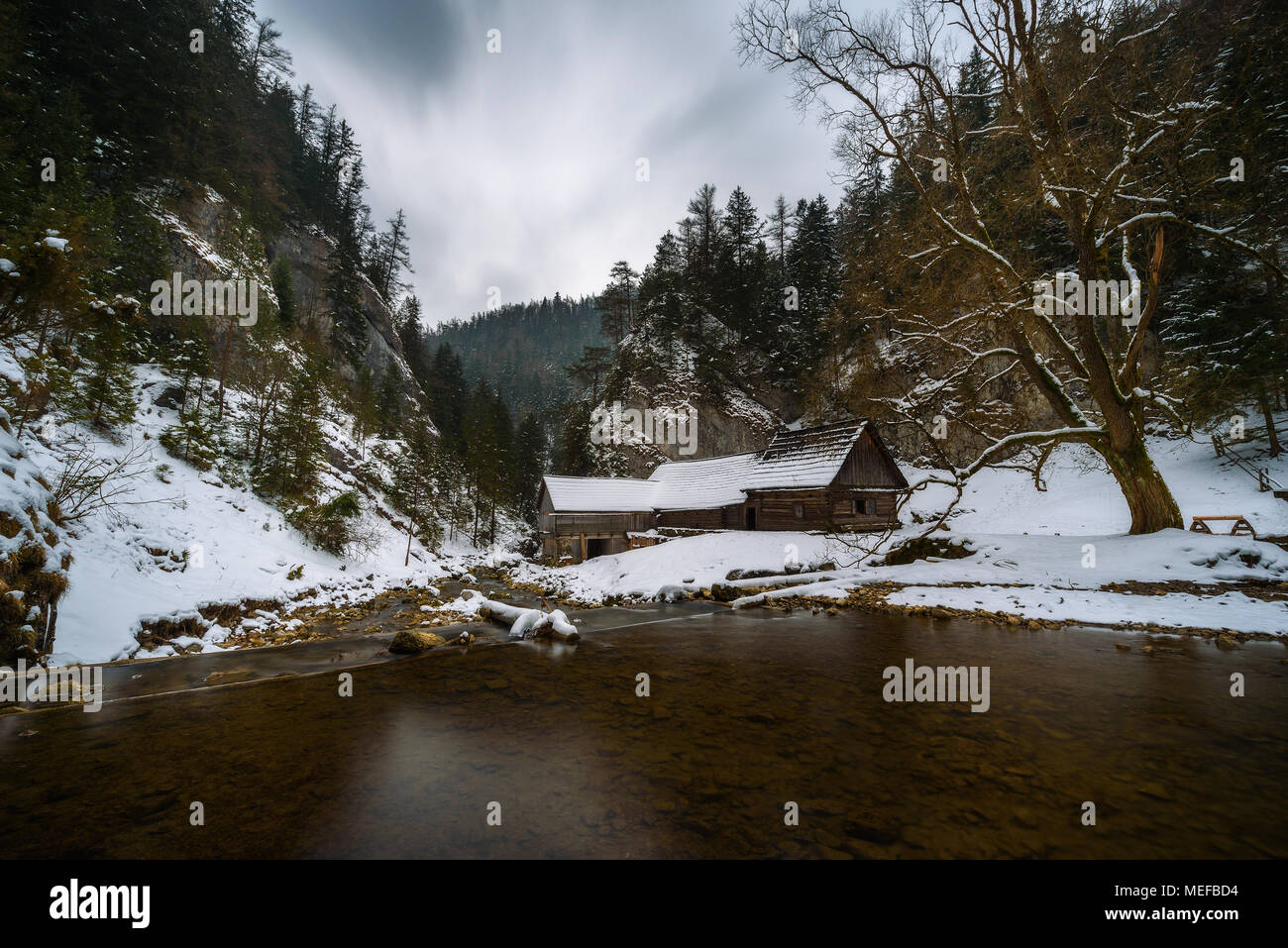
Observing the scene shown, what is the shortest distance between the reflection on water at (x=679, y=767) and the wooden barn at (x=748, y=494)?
49.1 ft

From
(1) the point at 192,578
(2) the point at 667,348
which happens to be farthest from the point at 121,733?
(2) the point at 667,348

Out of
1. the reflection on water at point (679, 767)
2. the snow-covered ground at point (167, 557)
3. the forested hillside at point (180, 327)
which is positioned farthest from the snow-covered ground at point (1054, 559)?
Answer: the forested hillside at point (180, 327)

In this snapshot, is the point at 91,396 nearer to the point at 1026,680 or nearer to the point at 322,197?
the point at 1026,680

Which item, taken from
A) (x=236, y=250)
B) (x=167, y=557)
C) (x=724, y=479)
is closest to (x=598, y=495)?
(x=724, y=479)

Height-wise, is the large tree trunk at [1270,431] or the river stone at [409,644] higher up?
the large tree trunk at [1270,431]

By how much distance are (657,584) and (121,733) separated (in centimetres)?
1313

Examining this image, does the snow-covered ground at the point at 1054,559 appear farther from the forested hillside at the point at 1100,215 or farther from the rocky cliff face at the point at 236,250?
the rocky cliff face at the point at 236,250

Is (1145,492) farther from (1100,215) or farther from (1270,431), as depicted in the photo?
(1270,431)

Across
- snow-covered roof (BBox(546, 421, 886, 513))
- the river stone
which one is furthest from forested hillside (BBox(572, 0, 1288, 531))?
the river stone

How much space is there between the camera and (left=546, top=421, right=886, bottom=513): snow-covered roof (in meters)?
25.4

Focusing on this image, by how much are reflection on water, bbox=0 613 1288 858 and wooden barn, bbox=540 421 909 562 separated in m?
15.0

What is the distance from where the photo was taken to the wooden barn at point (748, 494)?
25.0 metres

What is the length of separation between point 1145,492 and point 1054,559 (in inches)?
111

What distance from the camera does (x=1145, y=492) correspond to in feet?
38.2
